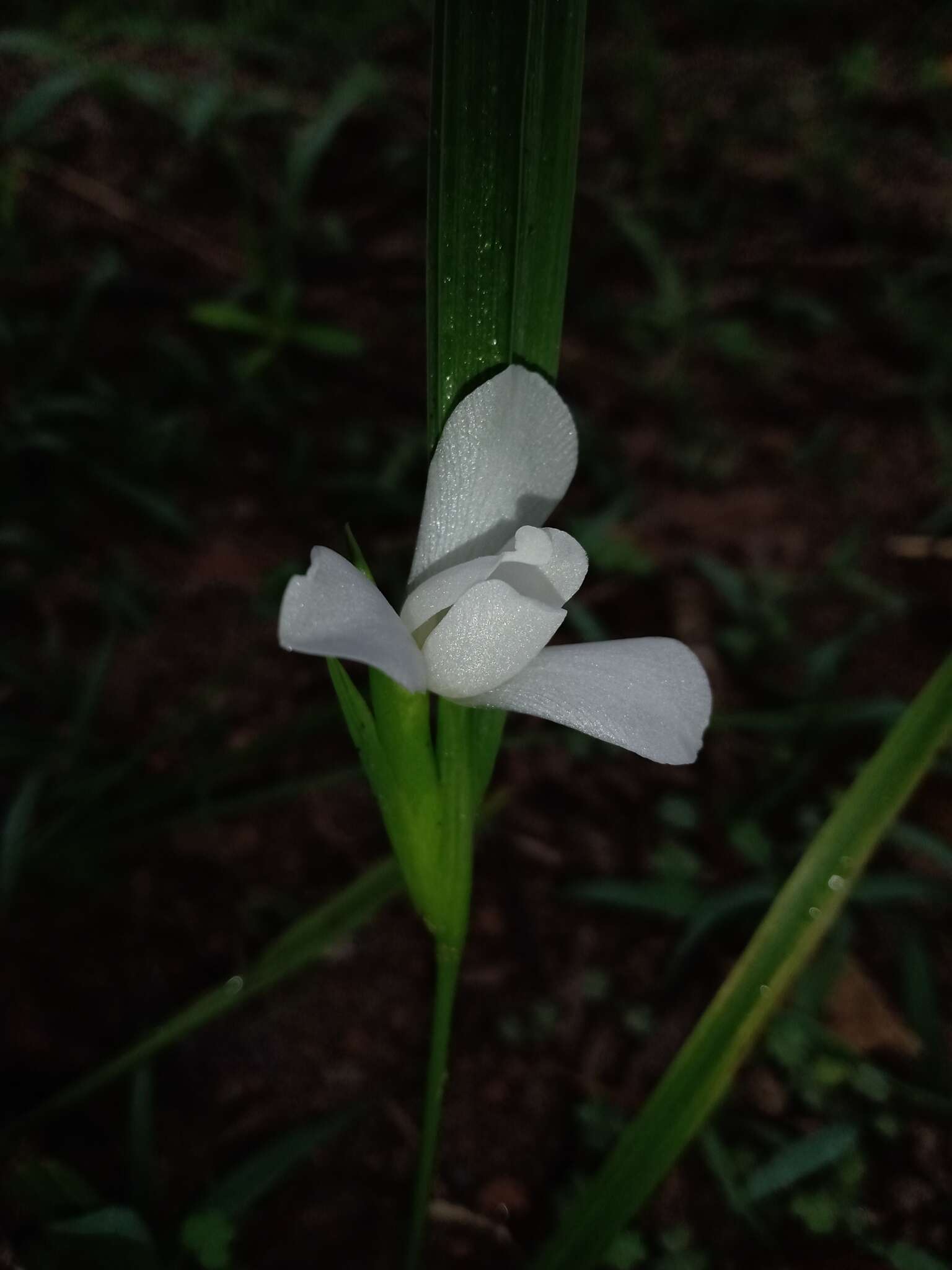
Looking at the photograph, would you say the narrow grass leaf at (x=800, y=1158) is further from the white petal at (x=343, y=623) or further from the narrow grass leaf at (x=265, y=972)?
the white petal at (x=343, y=623)

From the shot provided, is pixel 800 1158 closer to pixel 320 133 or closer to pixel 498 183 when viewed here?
pixel 498 183

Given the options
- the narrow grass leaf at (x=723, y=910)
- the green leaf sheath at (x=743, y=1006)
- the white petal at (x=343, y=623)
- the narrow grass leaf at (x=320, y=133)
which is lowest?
the narrow grass leaf at (x=723, y=910)

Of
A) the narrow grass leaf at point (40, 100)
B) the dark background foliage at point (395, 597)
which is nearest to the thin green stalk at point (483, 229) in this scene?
the dark background foliage at point (395, 597)

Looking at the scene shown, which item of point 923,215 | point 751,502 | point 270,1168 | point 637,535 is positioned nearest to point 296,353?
point 637,535

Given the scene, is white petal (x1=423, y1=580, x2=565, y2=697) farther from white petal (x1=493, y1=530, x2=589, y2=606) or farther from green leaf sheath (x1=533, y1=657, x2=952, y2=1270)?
green leaf sheath (x1=533, y1=657, x2=952, y2=1270)

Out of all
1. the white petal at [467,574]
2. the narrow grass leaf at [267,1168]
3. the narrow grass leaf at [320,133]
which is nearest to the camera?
the white petal at [467,574]

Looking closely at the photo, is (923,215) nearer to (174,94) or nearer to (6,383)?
(174,94)

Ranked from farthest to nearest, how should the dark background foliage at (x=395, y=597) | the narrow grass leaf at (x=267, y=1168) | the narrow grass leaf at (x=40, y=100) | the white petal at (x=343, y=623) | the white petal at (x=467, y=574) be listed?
the narrow grass leaf at (x=40, y=100), the dark background foliage at (x=395, y=597), the narrow grass leaf at (x=267, y=1168), the white petal at (x=467, y=574), the white petal at (x=343, y=623)
